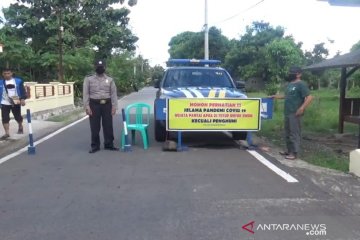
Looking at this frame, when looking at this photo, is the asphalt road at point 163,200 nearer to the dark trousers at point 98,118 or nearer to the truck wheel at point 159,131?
the dark trousers at point 98,118

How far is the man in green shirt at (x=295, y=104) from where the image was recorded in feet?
27.2

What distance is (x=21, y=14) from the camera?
3344 centimetres

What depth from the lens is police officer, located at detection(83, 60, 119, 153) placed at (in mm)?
9211

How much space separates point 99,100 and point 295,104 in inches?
151

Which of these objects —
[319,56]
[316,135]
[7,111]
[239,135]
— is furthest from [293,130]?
[319,56]

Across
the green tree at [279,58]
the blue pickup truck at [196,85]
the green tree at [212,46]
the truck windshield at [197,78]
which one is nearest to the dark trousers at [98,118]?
the blue pickup truck at [196,85]

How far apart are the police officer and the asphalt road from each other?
2.22ft

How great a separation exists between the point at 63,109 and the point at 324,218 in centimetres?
1898

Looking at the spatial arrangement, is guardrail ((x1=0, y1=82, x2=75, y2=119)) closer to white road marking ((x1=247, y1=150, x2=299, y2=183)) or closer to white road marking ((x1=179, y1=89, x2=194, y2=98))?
white road marking ((x1=179, y1=89, x2=194, y2=98))

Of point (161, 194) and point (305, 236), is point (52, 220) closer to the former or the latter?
point (161, 194)

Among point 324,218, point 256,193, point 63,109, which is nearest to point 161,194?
point 256,193

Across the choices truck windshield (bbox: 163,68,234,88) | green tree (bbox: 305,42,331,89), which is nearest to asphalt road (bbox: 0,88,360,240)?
Result: truck windshield (bbox: 163,68,234,88)

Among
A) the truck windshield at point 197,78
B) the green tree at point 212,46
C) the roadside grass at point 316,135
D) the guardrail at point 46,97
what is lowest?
the roadside grass at point 316,135

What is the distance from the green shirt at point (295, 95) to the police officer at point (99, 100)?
3.45 meters
